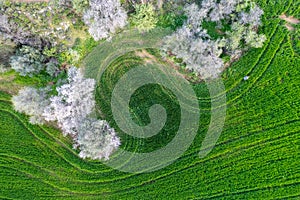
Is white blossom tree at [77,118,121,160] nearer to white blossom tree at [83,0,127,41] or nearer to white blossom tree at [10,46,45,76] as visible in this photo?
white blossom tree at [10,46,45,76]

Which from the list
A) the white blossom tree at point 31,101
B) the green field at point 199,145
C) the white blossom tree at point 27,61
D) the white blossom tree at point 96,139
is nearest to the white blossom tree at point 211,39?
the green field at point 199,145

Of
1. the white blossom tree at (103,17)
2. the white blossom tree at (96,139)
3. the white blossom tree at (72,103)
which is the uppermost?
the white blossom tree at (103,17)

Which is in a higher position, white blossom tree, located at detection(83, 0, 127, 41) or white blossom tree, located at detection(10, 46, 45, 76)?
white blossom tree, located at detection(83, 0, 127, 41)

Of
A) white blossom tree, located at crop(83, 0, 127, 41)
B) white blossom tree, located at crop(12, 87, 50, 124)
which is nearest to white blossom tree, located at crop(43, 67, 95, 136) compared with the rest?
white blossom tree, located at crop(12, 87, 50, 124)

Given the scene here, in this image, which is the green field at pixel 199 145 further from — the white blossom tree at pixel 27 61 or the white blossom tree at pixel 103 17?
the white blossom tree at pixel 27 61

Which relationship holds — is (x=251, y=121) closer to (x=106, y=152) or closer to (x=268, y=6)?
(x=268, y=6)

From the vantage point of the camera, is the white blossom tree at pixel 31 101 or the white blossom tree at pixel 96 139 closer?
the white blossom tree at pixel 96 139
